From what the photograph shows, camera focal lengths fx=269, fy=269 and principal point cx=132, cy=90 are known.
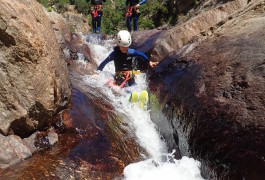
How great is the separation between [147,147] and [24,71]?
2248 millimetres

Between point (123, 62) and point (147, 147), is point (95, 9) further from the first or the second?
point (147, 147)

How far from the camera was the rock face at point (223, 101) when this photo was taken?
9.59ft

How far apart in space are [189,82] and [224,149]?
1457 mm

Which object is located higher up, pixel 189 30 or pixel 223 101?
pixel 189 30

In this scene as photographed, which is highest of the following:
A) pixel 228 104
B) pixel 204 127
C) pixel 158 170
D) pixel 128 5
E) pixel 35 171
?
pixel 128 5

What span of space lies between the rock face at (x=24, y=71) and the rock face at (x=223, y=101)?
78.7 inches

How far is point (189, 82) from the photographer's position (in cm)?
431

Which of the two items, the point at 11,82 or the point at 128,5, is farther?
the point at 128,5

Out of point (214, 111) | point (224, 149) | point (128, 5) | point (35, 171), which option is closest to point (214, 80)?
point (214, 111)

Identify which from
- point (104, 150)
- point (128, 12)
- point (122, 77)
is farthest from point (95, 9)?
point (104, 150)

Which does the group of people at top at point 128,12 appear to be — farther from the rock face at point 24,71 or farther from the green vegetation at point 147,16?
the rock face at point 24,71

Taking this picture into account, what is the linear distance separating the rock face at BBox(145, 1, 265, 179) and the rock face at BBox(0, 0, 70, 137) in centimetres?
200

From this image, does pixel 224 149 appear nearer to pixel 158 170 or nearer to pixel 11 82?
pixel 158 170

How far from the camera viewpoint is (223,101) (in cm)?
340
